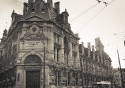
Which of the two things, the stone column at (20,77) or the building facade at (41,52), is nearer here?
the stone column at (20,77)

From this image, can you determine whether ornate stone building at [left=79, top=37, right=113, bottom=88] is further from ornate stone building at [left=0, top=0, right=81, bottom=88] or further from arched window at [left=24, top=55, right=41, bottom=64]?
arched window at [left=24, top=55, right=41, bottom=64]

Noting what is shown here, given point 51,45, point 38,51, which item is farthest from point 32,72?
point 51,45

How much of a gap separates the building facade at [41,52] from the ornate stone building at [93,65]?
6967 millimetres

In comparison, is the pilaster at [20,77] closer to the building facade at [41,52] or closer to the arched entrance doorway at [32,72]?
the building facade at [41,52]

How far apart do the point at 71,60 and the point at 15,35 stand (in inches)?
438

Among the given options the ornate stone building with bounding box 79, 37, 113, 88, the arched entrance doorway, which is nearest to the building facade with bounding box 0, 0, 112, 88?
the arched entrance doorway

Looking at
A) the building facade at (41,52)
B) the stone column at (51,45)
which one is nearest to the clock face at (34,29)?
the building facade at (41,52)

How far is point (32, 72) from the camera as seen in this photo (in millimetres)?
21422

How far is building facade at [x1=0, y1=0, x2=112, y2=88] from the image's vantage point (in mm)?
21281

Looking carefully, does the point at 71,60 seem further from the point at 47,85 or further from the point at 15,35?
the point at 15,35

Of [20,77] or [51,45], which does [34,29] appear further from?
[20,77]

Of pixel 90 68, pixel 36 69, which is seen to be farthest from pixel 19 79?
pixel 90 68

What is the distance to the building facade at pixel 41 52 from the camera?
2128 centimetres

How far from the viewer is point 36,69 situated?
21344 millimetres
